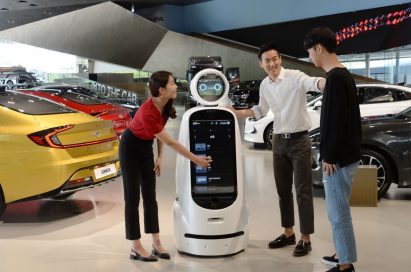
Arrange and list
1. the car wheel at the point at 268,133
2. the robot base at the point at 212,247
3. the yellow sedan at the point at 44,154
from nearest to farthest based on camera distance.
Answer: the robot base at the point at 212,247 → the yellow sedan at the point at 44,154 → the car wheel at the point at 268,133

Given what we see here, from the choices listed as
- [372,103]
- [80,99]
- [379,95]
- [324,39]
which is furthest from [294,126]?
[80,99]

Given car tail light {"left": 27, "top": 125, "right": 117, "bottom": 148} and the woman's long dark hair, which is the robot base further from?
car tail light {"left": 27, "top": 125, "right": 117, "bottom": 148}

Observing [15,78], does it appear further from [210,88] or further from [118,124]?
[210,88]

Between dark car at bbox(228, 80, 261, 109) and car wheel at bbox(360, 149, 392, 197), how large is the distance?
40.5 feet

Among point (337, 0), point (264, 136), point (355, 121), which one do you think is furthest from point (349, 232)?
point (337, 0)

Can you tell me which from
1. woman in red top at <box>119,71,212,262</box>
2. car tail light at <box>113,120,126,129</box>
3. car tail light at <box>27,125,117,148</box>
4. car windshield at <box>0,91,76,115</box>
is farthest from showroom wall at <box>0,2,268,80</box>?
woman in red top at <box>119,71,212,262</box>

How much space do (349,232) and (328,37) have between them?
127 cm

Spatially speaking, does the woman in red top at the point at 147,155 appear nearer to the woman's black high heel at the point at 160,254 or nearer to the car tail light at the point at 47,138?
the woman's black high heel at the point at 160,254

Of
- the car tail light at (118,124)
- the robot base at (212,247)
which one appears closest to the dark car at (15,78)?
the car tail light at (118,124)

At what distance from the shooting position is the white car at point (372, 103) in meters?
8.90

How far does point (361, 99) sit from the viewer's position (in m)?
9.22

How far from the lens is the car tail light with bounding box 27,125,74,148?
4.74 meters

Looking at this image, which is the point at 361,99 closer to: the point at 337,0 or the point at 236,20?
the point at 337,0

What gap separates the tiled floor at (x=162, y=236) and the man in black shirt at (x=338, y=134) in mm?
542
